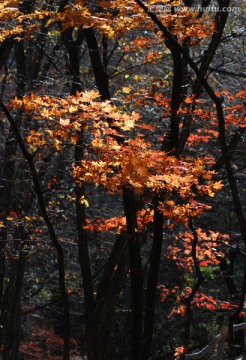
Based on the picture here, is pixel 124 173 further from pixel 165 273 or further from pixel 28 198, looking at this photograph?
pixel 165 273

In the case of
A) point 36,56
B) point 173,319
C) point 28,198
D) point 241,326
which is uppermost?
point 36,56

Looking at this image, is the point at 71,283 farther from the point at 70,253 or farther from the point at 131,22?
the point at 131,22

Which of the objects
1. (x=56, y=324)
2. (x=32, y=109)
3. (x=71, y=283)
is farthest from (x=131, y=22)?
(x=56, y=324)

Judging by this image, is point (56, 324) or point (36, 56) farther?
point (56, 324)

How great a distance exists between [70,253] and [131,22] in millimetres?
13350

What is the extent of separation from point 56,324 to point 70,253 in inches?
148

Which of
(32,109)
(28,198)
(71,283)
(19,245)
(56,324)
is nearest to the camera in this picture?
(32,109)

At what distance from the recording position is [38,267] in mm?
20234

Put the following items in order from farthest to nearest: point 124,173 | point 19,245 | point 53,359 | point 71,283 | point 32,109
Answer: point 53,359
point 71,283
point 19,245
point 32,109
point 124,173

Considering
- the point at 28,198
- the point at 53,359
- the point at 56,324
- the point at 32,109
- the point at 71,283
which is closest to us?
the point at 32,109

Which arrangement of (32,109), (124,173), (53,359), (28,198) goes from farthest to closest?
(53,359)
(28,198)
(32,109)
(124,173)

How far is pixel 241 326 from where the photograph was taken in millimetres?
7988

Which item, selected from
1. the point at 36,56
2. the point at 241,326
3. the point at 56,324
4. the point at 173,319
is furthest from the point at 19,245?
the point at 56,324

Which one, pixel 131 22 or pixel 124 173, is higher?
pixel 131 22
